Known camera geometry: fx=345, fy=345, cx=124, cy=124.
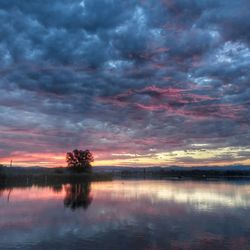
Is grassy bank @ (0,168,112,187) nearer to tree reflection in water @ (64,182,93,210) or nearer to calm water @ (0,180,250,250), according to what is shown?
tree reflection in water @ (64,182,93,210)

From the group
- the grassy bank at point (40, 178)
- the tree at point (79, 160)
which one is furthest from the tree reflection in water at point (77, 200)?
the tree at point (79, 160)

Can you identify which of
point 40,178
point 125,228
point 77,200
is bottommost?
point 125,228

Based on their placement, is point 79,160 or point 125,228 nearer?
point 125,228

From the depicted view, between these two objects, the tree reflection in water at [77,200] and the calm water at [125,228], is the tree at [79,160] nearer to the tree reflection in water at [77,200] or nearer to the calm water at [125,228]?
the tree reflection in water at [77,200]

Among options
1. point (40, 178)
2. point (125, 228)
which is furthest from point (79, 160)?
point (125, 228)

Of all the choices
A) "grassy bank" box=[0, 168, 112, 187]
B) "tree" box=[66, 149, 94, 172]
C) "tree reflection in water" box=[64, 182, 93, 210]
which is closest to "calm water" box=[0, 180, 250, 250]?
"tree reflection in water" box=[64, 182, 93, 210]

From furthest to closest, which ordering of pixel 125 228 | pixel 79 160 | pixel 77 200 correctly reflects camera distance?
pixel 79 160 → pixel 77 200 → pixel 125 228

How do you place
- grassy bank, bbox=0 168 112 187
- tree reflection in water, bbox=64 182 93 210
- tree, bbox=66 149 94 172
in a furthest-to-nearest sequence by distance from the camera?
tree, bbox=66 149 94 172, grassy bank, bbox=0 168 112 187, tree reflection in water, bbox=64 182 93 210

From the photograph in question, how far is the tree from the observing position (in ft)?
531

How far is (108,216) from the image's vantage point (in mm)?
40688

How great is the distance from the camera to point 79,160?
16312 cm

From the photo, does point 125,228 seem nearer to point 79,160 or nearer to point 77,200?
point 77,200

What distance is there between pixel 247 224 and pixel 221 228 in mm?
4359

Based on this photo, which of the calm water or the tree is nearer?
the calm water
